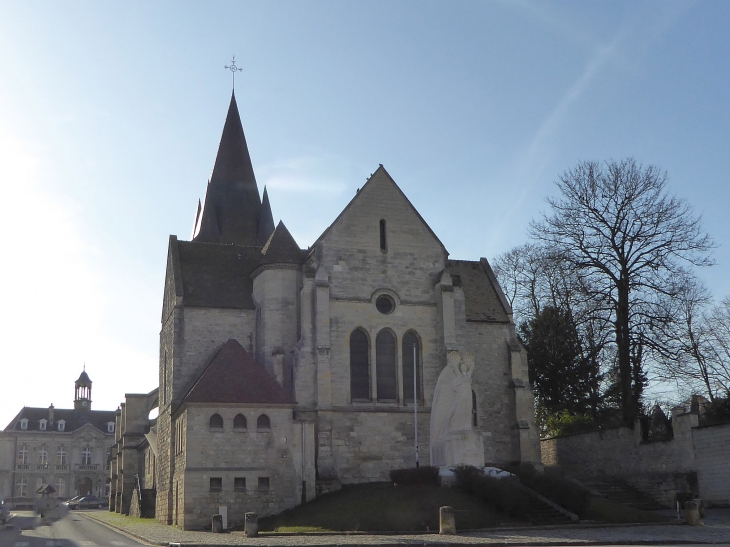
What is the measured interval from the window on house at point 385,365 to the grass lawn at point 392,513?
639 cm

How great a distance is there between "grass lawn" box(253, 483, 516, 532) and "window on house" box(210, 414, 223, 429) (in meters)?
3.67

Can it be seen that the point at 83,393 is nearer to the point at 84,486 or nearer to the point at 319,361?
the point at 84,486

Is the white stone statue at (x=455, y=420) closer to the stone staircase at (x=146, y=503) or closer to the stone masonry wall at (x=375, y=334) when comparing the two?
the stone masonry wall at (x=375, y=334)

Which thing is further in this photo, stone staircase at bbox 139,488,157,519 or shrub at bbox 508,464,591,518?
stone staircase at bbox 139,488,157,519

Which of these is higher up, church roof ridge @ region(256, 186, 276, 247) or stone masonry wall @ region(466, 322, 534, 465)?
church roof ridge @ region(256, 186, 276, 247)

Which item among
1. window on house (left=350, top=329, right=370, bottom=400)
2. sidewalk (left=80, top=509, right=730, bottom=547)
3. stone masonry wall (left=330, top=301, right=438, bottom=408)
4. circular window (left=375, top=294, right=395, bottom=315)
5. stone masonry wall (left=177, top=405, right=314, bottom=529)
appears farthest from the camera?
circular window (left=375, top=294, right=395, bottom=315)

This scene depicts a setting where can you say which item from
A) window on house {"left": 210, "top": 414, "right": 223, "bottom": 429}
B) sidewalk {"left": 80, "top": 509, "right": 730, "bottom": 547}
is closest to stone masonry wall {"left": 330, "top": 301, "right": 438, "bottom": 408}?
window on house {"left": 210, "top": 414, "right": 223, "bottom": 429}

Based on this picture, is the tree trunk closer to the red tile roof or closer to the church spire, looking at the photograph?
the red tile roof

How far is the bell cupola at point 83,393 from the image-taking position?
10144 centimetres

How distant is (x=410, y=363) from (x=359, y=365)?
2.23 metres

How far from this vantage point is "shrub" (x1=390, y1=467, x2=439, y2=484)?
2614cm

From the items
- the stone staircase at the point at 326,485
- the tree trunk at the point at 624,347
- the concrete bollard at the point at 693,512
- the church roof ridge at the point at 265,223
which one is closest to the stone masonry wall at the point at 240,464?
the stone staircase at the point at 326,485

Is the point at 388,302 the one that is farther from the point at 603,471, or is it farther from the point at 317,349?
the point at 603,471

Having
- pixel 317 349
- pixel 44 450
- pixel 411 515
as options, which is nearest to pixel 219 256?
pixel 317 349
